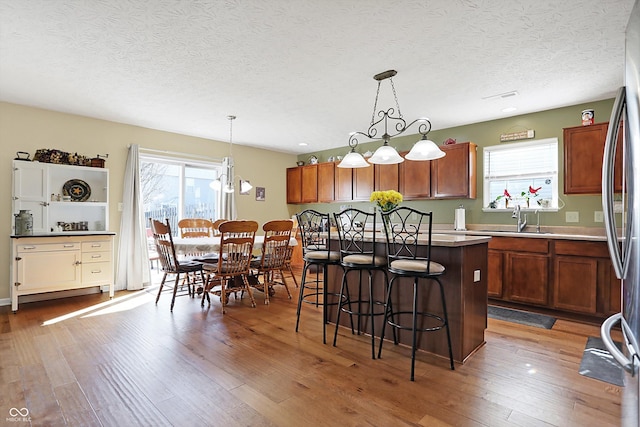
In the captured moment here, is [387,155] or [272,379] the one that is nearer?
[272,379]

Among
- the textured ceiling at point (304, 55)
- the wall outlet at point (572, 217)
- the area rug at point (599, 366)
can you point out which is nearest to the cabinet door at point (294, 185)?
the textured ceiling at point (304, 55)

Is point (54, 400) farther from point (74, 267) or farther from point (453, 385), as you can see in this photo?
point (74, 267)

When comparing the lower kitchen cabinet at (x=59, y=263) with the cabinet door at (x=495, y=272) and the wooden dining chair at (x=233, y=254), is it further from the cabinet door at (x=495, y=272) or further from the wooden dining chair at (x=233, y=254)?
the cabinet door at (x=495, y=272)

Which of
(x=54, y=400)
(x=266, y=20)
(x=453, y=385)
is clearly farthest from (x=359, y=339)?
(x=266, y=20)

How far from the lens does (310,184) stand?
6.86 metres

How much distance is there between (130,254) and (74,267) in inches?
32.5

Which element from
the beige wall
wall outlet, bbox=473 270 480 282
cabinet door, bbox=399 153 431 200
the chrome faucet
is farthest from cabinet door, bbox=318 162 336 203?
wall outlet, bbox=473 270 480 282

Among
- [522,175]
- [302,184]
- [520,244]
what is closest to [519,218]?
[520,244]

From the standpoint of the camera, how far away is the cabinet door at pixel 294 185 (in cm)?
708

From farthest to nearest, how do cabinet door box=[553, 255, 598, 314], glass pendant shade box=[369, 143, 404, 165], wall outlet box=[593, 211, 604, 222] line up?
wall outlet box=[593, 211, 604, 222] < cabinet door box=[553, 255, 598, 314] < glass pendant shade box=[369, 143, 404, 165]

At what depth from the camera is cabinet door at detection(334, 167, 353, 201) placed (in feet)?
20.3

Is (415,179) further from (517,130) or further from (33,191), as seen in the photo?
(33,191)

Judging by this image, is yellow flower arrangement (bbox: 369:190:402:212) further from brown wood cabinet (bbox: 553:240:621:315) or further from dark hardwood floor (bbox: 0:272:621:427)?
brown wood cabinet (bbox: 553:240:621:315)

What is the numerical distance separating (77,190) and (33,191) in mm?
496
